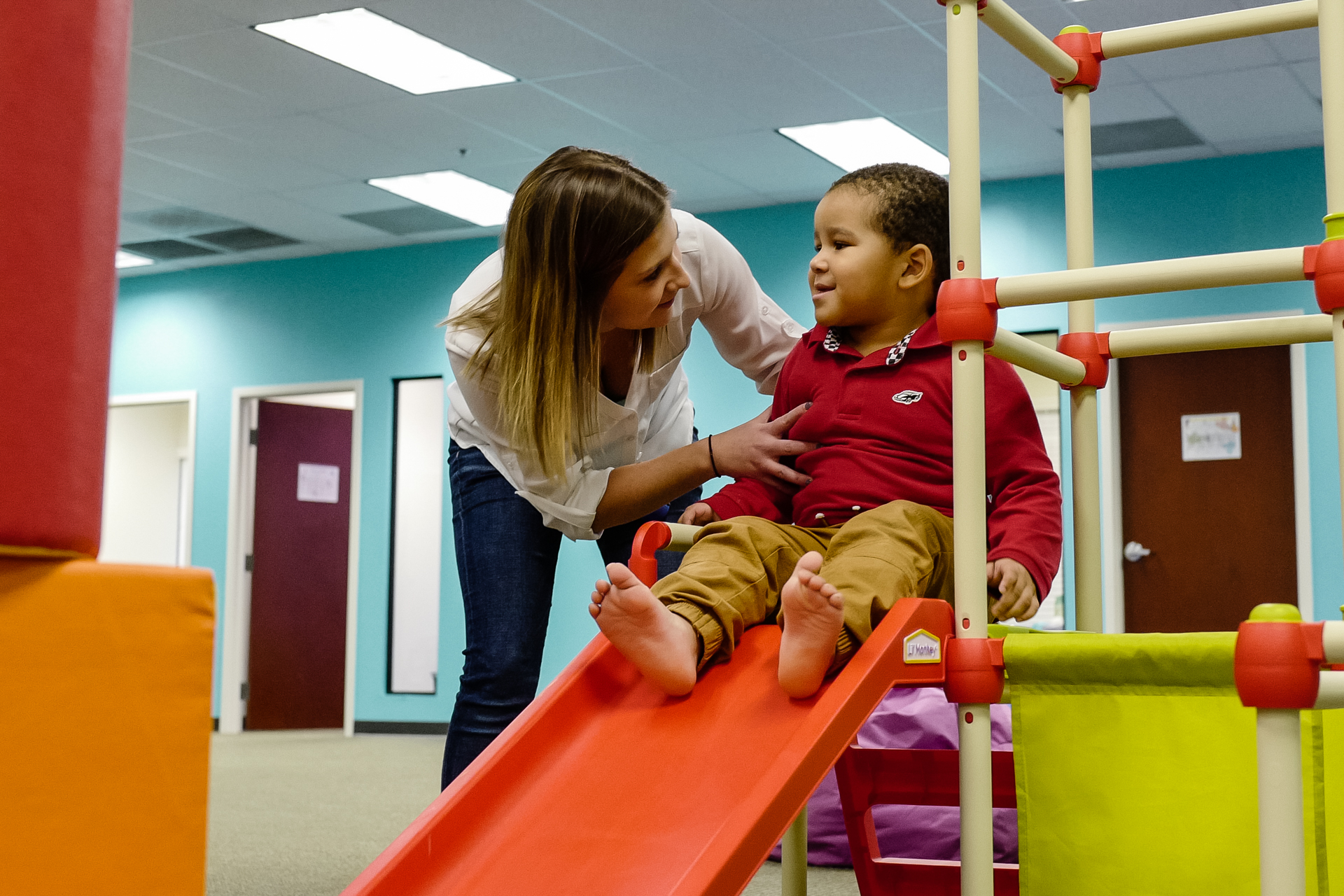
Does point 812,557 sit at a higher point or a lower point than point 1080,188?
lower

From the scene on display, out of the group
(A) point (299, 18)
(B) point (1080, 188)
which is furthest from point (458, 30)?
(B) point (1080, 188)

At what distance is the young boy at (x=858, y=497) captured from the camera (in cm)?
135

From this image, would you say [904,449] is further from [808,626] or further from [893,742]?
[893,742]

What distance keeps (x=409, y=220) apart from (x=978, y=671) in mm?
5491

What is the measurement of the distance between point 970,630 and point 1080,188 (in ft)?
2.48

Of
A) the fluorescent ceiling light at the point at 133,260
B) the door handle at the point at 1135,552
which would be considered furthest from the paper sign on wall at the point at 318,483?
the door handle at the point at 1135,552

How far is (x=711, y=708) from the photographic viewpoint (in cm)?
141

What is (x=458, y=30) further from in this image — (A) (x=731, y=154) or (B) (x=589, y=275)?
(B) (x=589, y=275)

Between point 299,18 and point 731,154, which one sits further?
point 731,154

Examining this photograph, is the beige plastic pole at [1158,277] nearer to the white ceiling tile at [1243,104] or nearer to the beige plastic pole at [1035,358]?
the beige plastic pole at [1035,358]

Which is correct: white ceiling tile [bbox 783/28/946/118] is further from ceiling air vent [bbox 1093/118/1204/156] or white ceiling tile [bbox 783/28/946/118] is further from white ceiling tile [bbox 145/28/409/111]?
white ceiling tile [bbox 145/28/409/111]

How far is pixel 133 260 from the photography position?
23.3 ft

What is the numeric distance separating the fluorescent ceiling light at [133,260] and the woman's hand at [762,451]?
6063 millimetres

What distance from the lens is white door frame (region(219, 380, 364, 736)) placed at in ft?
21.8
